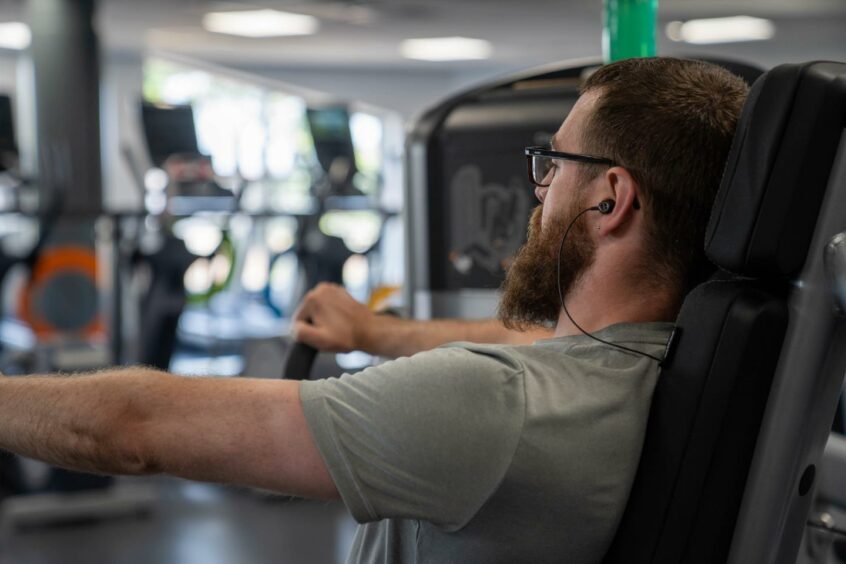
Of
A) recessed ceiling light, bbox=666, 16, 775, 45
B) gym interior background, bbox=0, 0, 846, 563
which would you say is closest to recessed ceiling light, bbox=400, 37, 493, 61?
gym interior background, bbox=0, 0, 846, 563

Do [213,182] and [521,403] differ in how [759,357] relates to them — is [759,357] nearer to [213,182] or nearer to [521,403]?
[521,403]

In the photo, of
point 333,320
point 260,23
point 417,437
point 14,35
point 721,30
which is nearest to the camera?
point 417,437

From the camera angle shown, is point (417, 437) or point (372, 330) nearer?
point (417, 437)

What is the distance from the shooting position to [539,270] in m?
1.15

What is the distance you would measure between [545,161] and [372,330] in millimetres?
584

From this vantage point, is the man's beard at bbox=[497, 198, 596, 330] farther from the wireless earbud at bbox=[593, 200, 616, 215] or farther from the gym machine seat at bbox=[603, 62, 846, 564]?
the gym machine seat at bbox=[603, 62, 846, 564]

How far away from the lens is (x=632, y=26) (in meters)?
1.61

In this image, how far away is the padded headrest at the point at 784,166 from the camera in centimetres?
95

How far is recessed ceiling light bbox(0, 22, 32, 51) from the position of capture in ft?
27.9

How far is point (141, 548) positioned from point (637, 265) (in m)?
3.23

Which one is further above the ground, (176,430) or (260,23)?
(260,23)

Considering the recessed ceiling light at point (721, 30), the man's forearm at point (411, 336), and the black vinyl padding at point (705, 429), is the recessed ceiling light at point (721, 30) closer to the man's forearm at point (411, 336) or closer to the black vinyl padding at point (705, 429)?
the man's forearm at point (411, 336)

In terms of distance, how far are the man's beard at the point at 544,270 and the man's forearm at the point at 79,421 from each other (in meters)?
0.38

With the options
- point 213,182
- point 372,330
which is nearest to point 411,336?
point 372,330
